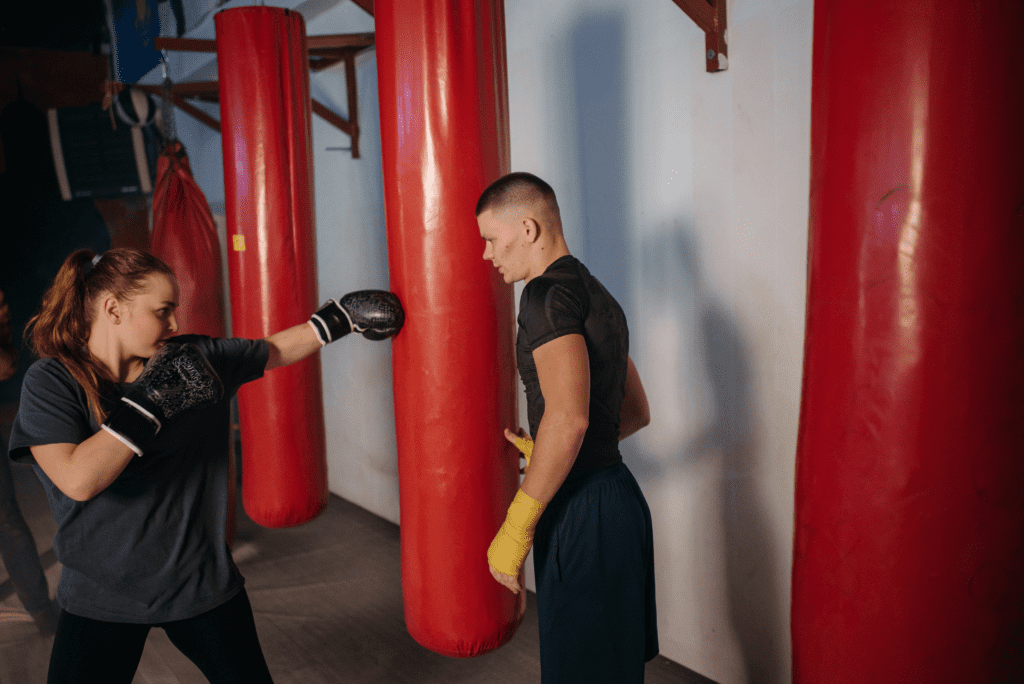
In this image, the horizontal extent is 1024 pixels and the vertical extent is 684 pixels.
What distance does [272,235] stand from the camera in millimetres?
2180

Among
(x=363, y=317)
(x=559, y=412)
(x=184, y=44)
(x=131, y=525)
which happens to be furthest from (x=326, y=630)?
(x=184, y=44)

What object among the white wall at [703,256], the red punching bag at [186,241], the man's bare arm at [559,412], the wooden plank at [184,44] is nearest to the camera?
the man's bare arm at [559,412]

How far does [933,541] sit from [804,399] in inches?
10.3

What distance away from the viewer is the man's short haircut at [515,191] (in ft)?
4.34

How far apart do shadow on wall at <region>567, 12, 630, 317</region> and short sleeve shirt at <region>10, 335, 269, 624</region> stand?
4.84 feet

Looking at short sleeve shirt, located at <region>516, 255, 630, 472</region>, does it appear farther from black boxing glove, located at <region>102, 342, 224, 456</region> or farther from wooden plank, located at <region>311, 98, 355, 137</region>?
wooden plank, located at <region>311, 98, 355, 137</region>

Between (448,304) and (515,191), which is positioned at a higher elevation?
(515,191)

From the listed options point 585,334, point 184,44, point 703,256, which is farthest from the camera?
point 184,44

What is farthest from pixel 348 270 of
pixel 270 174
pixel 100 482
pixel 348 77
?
pixel 100 482

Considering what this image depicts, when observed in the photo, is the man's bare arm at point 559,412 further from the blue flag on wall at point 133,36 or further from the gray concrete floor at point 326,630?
the blue flag on wall at point 133,36

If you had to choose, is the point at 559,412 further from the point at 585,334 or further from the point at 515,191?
the point at 515,191

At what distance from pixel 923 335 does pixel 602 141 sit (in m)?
1.61

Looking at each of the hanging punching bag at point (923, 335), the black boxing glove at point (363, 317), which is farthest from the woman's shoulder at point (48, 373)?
the hanging punching bag at point (923, 335)

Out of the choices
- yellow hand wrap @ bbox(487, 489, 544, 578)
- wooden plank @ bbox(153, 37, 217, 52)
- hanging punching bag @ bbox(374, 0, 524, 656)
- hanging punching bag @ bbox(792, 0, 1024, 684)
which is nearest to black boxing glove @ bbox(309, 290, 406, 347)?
hanging punching bag @ bbox(374, 0, 524, 656)
